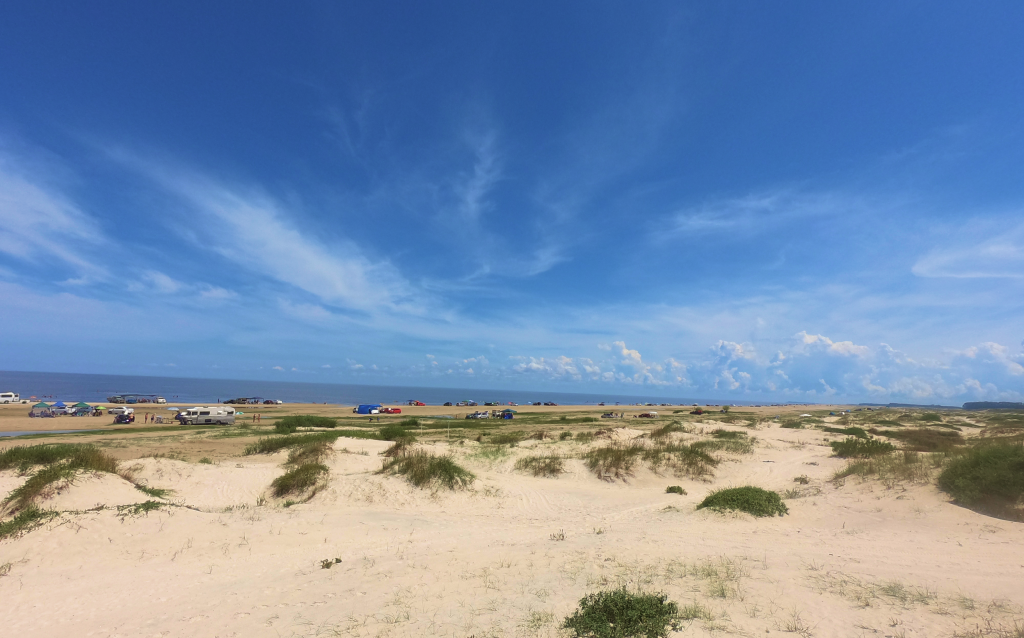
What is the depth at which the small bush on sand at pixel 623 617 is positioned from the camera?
252 inches

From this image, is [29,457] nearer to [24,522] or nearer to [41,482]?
[41,482]

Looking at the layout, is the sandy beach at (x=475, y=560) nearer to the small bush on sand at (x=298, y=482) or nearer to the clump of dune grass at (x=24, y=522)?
the clump of dune grass at (x=24, y=522)

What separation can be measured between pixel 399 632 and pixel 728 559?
262 inches

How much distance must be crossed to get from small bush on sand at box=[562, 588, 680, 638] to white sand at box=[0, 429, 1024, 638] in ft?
1.24

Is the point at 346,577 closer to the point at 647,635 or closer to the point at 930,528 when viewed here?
the point at 647,635

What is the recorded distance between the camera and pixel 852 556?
9844mm

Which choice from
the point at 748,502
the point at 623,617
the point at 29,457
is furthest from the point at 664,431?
the point at 29,457

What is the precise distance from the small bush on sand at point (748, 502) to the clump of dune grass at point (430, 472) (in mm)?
8353

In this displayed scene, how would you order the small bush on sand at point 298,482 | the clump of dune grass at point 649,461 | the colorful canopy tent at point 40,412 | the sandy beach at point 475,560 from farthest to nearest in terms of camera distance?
the colorful canopy tent at point 40,412 → the clump of dune grass at point 649,461 → the small bush on sand at point 298,482 → the sandy beach at point 475,560

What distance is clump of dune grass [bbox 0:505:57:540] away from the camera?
10.1 m

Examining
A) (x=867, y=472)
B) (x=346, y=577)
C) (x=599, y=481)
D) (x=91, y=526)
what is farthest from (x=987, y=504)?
(x=91, y=526)

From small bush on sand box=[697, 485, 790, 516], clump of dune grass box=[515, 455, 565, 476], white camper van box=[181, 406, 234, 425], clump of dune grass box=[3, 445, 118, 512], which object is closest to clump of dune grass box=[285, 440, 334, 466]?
clump of dune grass box=[3, 445, 118, 512]

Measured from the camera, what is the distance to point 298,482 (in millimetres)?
16047

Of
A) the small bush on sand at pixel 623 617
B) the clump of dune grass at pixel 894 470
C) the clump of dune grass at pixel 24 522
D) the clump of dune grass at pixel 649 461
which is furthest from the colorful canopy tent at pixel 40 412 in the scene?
the clump of dune grass at pixel 894 470
